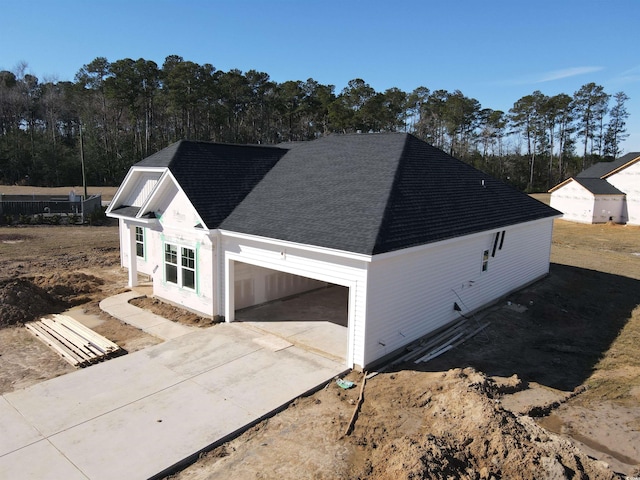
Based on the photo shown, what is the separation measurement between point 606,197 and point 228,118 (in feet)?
166

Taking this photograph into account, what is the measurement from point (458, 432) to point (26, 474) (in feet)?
21.5

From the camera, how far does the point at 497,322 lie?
13.5 m

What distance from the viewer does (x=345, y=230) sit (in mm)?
10289

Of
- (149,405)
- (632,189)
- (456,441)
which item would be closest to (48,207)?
(149,405)

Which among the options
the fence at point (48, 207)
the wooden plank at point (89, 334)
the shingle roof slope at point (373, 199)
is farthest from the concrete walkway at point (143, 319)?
the fence at point (48, 207)

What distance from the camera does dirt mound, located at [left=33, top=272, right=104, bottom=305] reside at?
15359 millimetres

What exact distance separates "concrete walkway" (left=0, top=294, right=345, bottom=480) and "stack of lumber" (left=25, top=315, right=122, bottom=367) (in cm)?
52

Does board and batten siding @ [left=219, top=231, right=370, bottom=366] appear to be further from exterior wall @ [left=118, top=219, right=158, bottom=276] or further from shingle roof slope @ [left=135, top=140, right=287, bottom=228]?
exterior wall @ [left=118, top=219, right=158, bottom=276]

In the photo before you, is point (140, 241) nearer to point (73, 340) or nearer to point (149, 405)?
point (73, 340)

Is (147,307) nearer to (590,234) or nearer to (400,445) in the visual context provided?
(400,445)

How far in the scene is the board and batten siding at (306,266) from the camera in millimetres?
9703

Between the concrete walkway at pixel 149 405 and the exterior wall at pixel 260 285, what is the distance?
2434 millimetres

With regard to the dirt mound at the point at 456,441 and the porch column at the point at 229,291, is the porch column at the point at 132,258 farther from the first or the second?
the dirt mound at the point at 456,441

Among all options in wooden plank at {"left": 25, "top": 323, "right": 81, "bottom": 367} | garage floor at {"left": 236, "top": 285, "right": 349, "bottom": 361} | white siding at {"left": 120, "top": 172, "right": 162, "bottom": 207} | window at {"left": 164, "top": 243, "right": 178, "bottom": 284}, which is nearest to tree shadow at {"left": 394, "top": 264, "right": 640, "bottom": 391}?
garage floor at {"left": 236, "top": 285, "right": 349, "bottom": 361}
